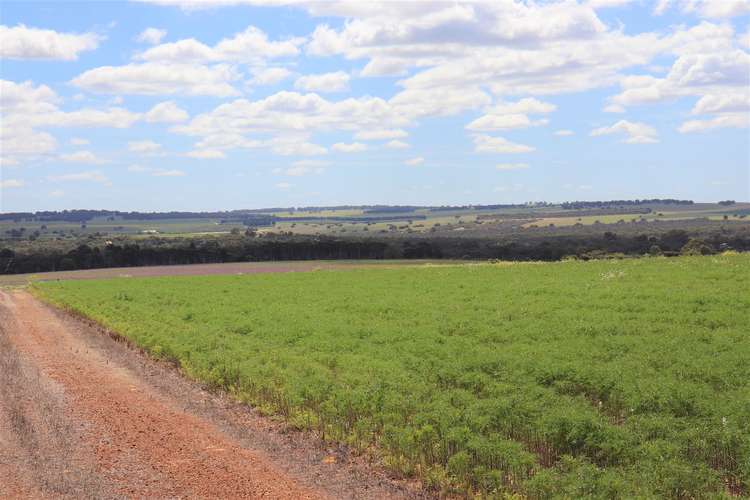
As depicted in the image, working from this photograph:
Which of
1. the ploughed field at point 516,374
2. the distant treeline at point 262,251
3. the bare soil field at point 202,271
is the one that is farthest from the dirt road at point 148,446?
the distant treeline at point 262,251

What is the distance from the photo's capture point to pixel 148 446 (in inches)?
624

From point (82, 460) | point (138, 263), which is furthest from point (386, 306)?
point (138, 263)

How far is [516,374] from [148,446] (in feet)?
30.2

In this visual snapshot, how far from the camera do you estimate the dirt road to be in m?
13.4

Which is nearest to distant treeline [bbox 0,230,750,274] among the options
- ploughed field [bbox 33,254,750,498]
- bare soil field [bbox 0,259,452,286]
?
bare soil field [bbox 0,259,452,286]

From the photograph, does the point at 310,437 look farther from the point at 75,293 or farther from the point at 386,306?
the point at 75,293

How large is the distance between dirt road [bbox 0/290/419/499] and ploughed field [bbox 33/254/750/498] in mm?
888

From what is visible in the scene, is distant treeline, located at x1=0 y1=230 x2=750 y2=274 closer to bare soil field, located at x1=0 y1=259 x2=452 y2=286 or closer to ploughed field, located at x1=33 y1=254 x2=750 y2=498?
bare soil field, located at x1=0 y1=259 x2=452 y2=286

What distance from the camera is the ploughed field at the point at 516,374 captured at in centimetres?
1345

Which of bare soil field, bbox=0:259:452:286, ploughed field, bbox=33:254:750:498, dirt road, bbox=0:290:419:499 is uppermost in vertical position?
ploughed field, bbox=33:254:750:498

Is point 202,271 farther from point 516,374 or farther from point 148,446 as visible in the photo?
point 148,446

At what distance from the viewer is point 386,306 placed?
34.4 m

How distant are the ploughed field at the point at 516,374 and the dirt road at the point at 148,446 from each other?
888 mm

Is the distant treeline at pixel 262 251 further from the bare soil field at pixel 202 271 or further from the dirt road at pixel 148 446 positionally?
the dirt road at pixel 148 446
